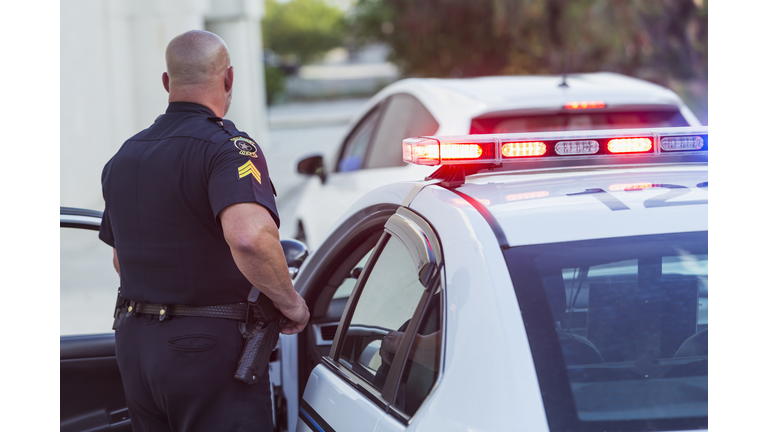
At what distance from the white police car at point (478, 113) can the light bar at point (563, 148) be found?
1.83m

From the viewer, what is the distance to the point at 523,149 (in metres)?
1.98

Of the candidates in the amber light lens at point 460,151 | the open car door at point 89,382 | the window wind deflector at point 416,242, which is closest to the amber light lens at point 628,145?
the amber light lens at point 460,151

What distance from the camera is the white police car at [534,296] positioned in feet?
4.78

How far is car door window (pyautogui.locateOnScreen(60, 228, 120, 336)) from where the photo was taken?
585cm

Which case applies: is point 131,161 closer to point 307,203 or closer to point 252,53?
point 307,203

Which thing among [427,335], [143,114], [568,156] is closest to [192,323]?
[427,335]

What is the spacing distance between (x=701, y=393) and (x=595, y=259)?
34cm

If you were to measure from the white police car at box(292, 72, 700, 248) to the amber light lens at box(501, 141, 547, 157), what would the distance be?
6.12 ft

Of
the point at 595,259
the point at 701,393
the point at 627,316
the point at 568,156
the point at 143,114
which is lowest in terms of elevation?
the point at 701,393

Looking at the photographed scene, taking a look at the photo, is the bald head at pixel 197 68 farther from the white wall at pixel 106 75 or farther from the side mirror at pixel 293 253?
the white wall at pixel 106 75

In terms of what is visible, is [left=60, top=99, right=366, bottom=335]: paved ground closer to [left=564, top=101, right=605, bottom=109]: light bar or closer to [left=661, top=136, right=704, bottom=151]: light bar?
[left=564, top=101, right=605, bottom=109]: light bar

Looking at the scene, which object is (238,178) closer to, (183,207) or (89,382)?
(183,207)

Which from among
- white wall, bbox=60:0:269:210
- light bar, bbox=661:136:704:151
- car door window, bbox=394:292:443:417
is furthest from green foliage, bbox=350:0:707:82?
car door window, bbox=394:292:443:417

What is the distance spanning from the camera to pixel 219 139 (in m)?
2.18
